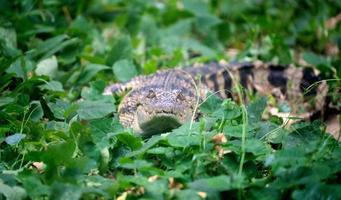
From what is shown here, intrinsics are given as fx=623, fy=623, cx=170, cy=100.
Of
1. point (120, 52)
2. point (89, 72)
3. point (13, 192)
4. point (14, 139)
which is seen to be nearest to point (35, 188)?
point (13, 192)

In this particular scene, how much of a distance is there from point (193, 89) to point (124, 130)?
133 cm

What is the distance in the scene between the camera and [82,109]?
14.1ft

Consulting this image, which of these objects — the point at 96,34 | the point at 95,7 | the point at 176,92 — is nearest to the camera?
the point at 176,92

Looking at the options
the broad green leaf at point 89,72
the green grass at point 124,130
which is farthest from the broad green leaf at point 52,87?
the broad green leaf at point 89,72

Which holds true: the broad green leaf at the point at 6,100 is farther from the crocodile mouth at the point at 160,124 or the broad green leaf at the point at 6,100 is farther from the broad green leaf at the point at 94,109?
the crocodile mouth at the point at 160,124

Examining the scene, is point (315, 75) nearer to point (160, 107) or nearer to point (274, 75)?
point (274, 75)

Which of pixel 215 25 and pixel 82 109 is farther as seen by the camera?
pixel 215 25

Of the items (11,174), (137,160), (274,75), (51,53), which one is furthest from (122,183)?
(274,75)

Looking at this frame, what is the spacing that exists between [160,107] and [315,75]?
2.29 meters

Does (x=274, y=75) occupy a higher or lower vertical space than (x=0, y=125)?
lower

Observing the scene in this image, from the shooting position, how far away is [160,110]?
4309 millimetres

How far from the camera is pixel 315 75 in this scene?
19.9 ft

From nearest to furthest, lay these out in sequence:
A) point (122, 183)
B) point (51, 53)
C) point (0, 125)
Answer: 1. point (122, 183)
2. point (0, 125)
3. point (51, 53)

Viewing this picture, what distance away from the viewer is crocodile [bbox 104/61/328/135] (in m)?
4.38
